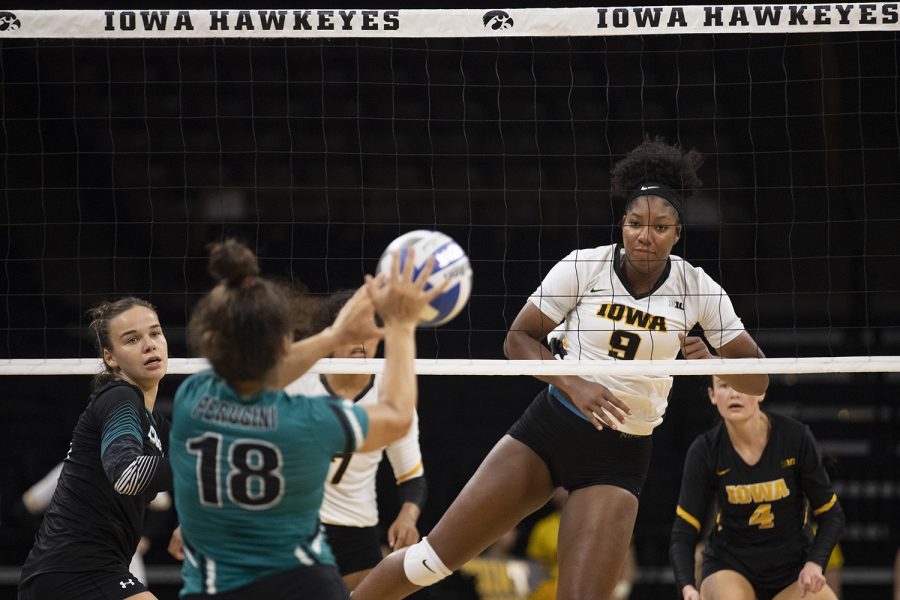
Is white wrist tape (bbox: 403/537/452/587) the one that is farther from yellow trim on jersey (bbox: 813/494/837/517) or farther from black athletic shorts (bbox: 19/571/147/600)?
yellow trim on jersey (bbox: 813/494/837/517)

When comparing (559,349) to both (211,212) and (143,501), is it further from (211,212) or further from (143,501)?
(211,212)

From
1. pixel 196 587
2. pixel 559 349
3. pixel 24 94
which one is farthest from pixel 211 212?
pixel 196 587

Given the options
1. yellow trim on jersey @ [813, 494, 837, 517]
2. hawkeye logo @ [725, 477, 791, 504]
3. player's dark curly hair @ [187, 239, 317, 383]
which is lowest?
yellow trim on jersey @ [813, 494, 837, 517]

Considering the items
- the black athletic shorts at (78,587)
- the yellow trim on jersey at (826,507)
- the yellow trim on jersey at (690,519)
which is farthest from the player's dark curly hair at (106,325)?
the yellow trim on jersey at (826,507)

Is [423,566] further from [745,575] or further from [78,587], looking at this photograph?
[745,575]

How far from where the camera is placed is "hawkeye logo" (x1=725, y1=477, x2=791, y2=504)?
624cm

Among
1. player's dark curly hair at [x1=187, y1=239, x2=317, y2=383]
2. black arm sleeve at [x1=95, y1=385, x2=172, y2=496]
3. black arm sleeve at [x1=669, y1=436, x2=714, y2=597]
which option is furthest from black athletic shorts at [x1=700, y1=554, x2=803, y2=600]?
player's dark curly hair at [x1=187, y1=239, x2=317, y2=383]

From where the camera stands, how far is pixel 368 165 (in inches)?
421

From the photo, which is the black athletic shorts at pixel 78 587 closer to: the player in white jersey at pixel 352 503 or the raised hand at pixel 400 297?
the player in white jersey at pixel 352 503

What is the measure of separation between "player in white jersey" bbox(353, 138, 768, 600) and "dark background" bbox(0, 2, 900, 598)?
A: 426 centimetres

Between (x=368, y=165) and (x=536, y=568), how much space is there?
4.23 m

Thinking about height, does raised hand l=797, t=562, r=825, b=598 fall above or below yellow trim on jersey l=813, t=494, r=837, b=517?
below

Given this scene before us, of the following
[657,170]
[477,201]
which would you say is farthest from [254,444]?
[477,201]

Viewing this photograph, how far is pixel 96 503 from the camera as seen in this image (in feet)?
14.6
